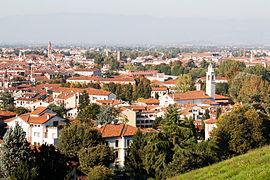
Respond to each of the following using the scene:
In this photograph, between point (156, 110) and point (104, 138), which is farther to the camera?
point (156, 110)

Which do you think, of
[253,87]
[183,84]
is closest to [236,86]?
[253,87]

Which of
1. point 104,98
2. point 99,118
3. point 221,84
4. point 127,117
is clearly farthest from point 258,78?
point 99,118

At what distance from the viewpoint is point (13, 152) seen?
1147cm

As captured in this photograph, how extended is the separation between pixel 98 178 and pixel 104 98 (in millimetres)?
22214

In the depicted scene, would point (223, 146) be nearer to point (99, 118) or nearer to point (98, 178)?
point (98, 178)

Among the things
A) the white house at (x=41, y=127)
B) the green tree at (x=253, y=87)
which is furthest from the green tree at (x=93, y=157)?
the green tree at (x=253, y=87)

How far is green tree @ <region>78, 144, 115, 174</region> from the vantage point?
499 inches

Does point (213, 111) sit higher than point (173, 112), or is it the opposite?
point (173, 112)

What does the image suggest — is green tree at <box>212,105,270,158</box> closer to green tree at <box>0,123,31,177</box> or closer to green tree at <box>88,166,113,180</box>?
green tree at <box>88,166,113,180</box>

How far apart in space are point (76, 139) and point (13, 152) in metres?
3.22

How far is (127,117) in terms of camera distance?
77.3 ft

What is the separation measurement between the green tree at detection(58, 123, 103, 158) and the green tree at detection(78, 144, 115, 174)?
0.98 meters

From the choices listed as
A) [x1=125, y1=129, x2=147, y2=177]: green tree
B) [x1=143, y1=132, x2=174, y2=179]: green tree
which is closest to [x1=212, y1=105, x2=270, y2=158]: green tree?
[x1=143, y1=132, x2=174, y2=179]: green tree

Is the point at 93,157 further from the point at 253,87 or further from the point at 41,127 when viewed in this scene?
the point at 253,87
